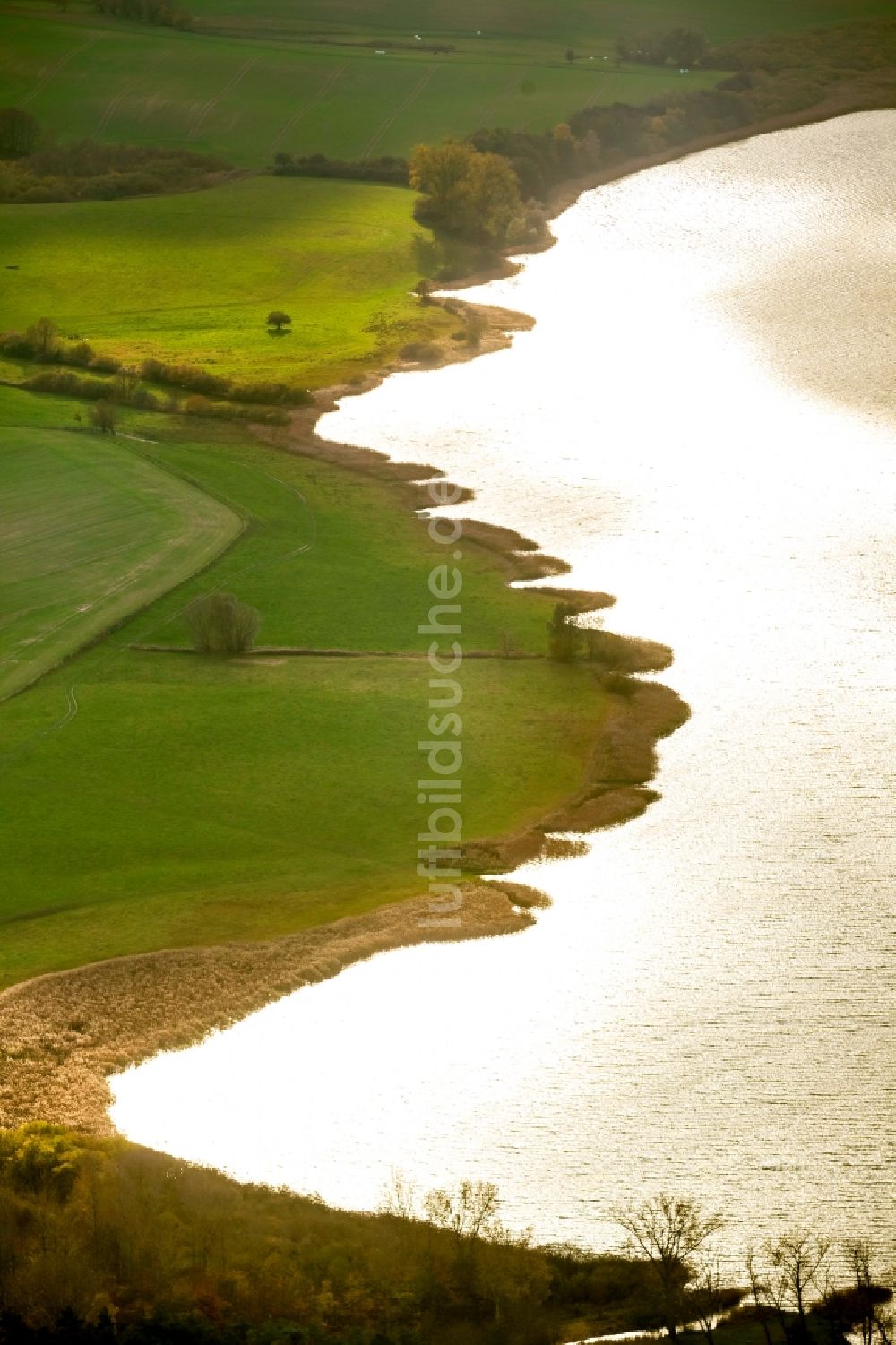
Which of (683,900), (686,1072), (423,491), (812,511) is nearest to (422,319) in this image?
(423,491)

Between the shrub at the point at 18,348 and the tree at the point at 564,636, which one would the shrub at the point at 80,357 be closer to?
the shrub at the point at 18,348

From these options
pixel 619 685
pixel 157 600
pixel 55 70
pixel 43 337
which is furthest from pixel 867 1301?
pixel 55 70

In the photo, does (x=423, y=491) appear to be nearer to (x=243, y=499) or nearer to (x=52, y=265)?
(x=243, y=499)

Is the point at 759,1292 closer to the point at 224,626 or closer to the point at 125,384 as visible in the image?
the point at 224,626

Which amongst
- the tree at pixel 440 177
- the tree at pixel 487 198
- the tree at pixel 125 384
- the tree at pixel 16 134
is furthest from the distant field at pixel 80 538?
the tree at pixel 16 134

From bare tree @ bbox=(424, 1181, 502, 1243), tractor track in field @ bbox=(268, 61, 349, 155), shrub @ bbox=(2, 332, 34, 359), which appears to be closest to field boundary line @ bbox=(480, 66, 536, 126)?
tractor track in field @ bbox=(268, 61, 349, 155)
